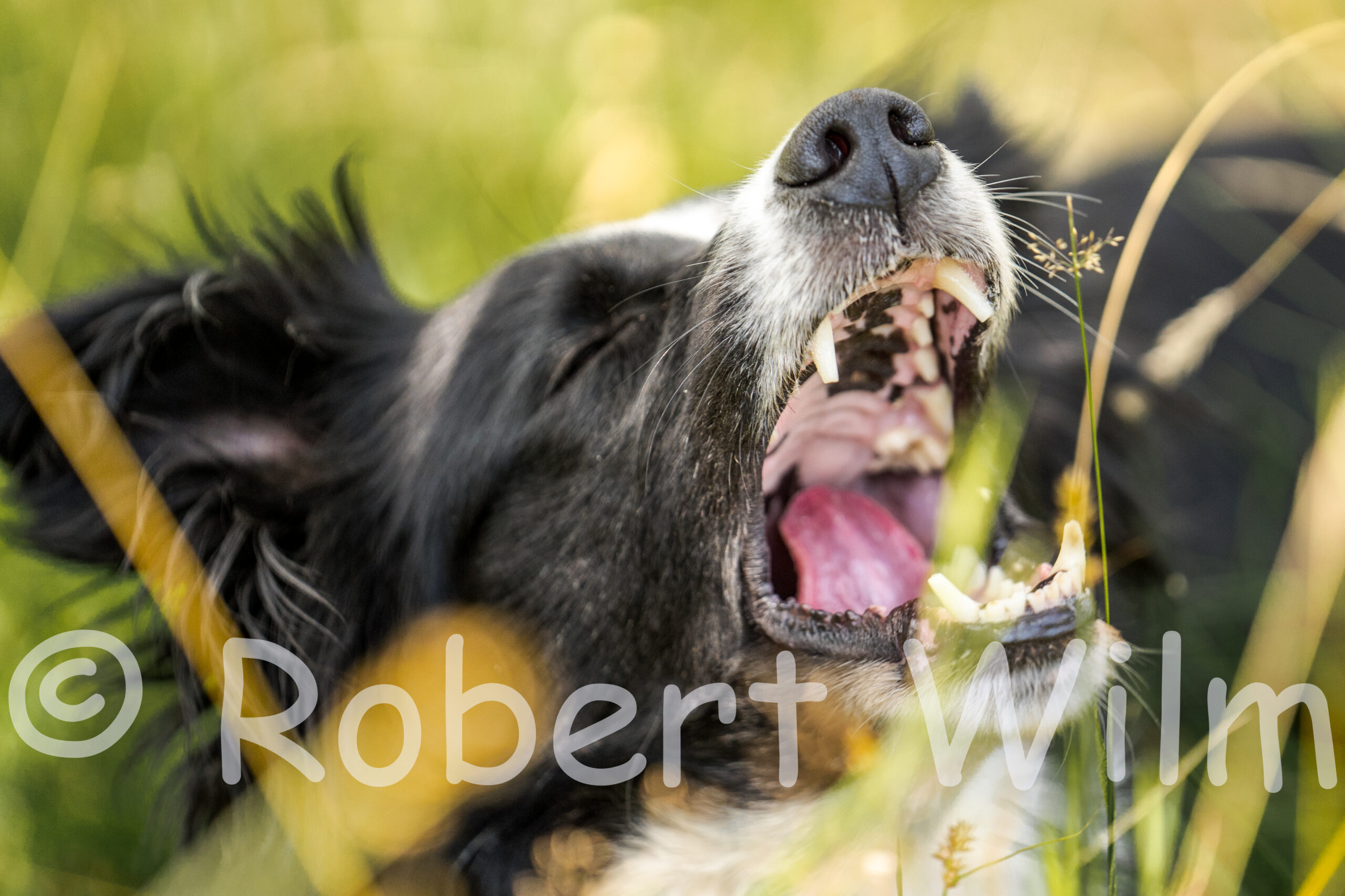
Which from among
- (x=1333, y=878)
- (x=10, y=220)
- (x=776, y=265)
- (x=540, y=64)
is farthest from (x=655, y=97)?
(x=1333, y=878)

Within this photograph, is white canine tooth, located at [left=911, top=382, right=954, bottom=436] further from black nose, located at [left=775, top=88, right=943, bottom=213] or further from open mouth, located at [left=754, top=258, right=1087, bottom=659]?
black nose, located at [left=775, top=88, right=943, bottom=213]

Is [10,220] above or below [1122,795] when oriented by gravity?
above

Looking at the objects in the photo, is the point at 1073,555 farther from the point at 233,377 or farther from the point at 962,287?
the point at 233,377

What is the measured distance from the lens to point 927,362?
7.50 ft

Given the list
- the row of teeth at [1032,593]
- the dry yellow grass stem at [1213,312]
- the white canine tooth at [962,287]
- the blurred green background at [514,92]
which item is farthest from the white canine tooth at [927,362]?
the blurred green background at [514,92]

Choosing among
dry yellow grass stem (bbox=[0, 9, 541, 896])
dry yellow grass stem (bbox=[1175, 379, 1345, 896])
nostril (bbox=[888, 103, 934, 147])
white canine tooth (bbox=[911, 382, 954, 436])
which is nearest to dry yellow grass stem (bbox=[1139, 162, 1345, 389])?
dry yellow grass stem (bbox=[1175, 379, 1345, 896])

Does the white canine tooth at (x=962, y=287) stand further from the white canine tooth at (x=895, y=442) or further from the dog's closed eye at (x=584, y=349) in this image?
the dog's closed eye at (x=584, y=349)

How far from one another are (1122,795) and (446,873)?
4.84ft

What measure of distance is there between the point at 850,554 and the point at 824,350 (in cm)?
54

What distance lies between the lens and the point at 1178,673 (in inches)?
110

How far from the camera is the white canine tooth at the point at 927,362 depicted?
2275 millimetres

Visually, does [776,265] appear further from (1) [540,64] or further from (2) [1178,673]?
(1) [540,64]

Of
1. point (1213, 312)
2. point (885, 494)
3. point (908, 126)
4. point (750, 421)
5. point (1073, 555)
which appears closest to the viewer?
point (1073, 555)

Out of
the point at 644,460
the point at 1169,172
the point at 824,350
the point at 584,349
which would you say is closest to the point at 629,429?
the point at 644,460
